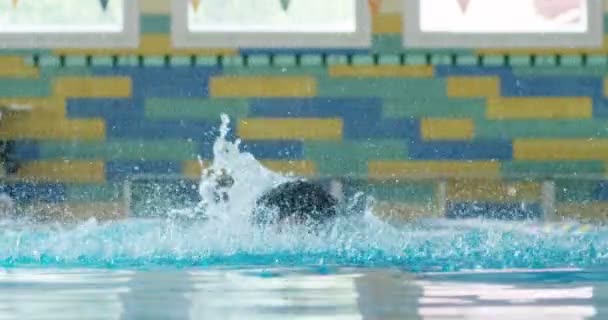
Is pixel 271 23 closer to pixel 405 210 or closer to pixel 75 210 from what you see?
pixel 405 210

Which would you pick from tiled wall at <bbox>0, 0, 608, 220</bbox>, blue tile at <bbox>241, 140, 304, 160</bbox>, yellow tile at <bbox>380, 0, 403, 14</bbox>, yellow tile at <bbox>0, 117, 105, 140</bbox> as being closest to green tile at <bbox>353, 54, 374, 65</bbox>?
tiled wall at <bbox>0, 0, 608, 220</bbox>

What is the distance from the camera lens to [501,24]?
9312 millimetres

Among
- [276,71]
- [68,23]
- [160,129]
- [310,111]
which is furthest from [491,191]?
[68,23]

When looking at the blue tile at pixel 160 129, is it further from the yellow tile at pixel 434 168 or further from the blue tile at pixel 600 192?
the blue tile at pixel 600 192

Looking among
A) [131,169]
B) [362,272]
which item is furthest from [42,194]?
[362,272]

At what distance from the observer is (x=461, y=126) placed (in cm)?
928

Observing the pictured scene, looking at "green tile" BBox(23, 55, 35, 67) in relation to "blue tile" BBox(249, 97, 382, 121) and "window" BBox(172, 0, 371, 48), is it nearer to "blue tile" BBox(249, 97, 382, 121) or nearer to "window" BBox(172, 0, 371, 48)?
"window" BBox(172, 0, 371, 48)

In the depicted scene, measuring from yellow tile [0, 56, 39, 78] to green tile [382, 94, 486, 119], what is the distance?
2202 mm

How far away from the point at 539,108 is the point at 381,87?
0.99m

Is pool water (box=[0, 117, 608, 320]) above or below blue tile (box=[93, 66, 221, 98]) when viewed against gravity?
below

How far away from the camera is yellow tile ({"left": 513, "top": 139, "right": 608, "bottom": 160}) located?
9.29m

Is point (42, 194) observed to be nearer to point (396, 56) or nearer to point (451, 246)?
point (396, 56)

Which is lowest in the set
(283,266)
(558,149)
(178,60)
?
(283,266)

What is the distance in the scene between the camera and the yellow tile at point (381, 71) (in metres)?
9.26
